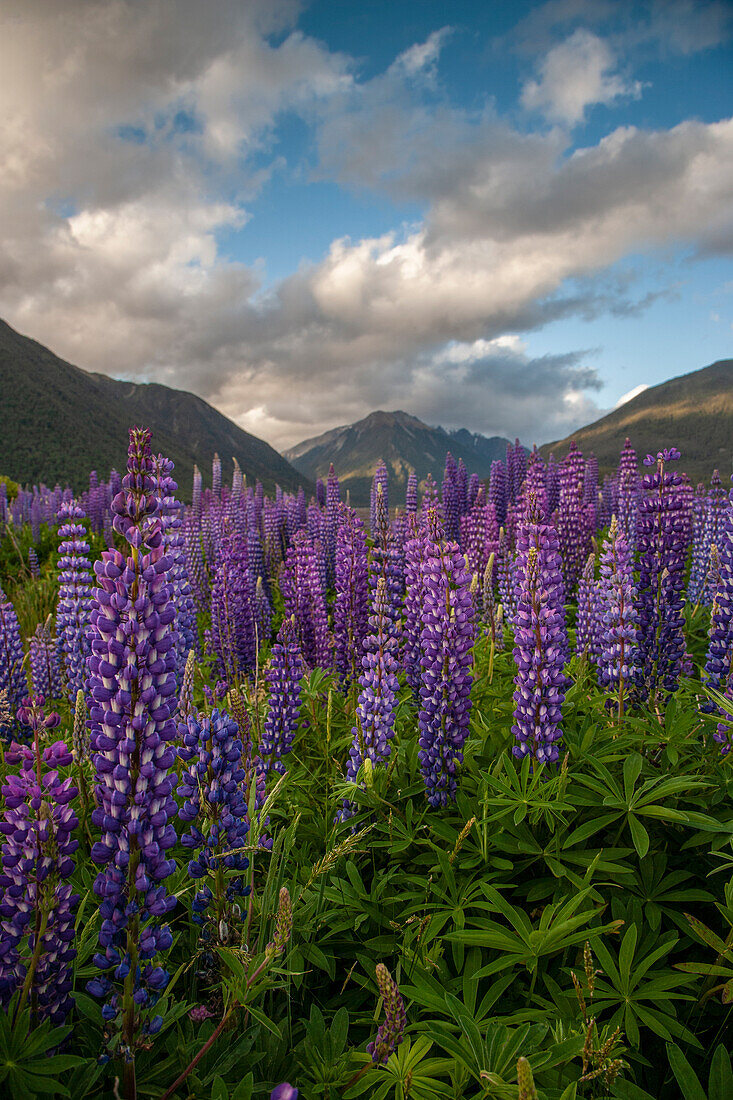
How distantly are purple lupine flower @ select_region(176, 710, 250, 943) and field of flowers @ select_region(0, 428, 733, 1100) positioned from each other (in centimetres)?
1

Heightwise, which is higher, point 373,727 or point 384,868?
point 373,727

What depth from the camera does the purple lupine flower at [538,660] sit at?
3287mm

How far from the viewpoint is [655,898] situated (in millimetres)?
2803

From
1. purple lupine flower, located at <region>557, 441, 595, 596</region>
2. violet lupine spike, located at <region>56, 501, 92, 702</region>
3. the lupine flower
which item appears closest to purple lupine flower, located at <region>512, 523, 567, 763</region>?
the lupine flower

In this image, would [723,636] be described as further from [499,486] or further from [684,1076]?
[499,486]

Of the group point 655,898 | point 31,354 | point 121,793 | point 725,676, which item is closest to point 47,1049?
point 121,793

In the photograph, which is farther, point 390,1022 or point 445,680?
point 445,680

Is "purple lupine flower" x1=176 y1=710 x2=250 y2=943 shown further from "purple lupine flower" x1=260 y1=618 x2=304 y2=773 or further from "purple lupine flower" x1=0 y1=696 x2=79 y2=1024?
"purple lupine flower" x1=260 y1=618 x2=304 y2=773

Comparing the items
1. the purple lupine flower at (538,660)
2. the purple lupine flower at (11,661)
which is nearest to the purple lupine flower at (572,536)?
the purple lupine flower at (538,660)

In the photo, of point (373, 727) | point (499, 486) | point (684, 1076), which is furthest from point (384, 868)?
point (499, 486)

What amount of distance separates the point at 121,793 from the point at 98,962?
1.89 ft

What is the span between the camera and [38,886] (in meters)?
1.92

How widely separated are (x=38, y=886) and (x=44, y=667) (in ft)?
17.7

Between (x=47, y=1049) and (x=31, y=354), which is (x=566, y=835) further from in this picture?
(x=31, y=354)
